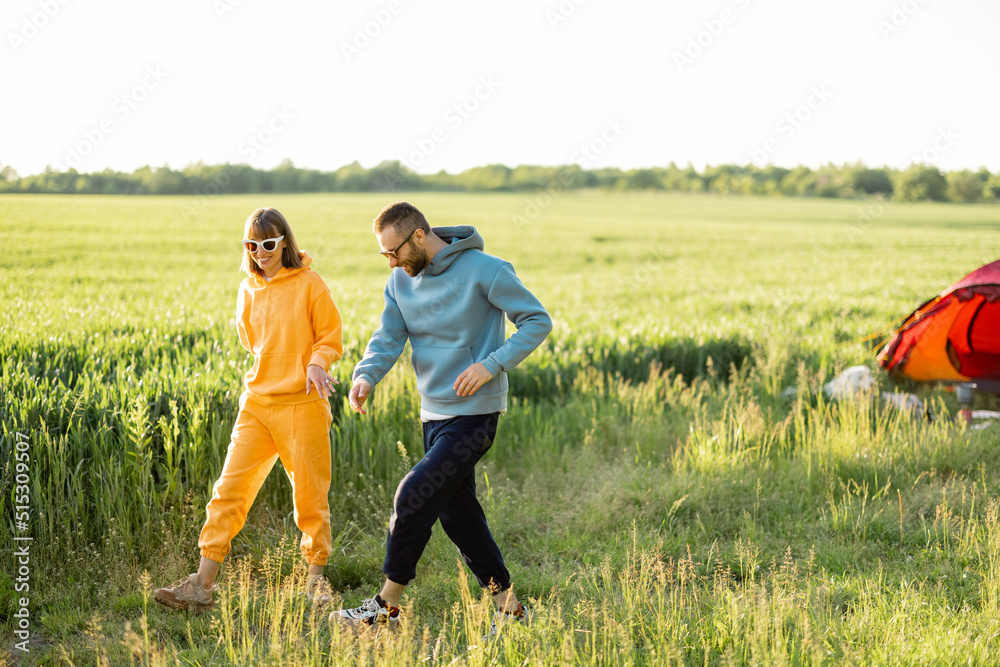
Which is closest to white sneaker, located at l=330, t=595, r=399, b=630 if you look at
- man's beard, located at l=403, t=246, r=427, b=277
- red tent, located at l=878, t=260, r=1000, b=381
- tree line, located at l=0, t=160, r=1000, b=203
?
man's beard, located at l=403, t=246, r=427, b=277

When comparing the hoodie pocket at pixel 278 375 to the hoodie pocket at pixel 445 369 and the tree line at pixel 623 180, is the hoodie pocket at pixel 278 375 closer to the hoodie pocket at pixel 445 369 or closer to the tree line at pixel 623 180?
the hoodie pocket at pixel 445 369

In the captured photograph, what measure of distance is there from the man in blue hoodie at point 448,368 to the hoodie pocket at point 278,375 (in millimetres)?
358

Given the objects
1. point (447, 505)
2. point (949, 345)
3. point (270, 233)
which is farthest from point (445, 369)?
point (949, 345)

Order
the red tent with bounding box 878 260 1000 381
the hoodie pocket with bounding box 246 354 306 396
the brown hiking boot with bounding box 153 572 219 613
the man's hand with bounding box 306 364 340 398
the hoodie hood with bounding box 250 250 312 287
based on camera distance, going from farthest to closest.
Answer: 1. the red tent with bounding box 878 260 1000 381
2. the hoodie hood with bounding box 250 250 312 287
3. the hoodie pocket with bounding box 246 354 306 396
4. the brown hiking boot with bounding box 153 572 219 613
5. the man's hand with bounding box 306 364 340 398

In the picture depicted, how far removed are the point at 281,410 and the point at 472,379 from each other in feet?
3.76

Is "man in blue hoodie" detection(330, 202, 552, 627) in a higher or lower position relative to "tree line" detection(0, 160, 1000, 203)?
lower

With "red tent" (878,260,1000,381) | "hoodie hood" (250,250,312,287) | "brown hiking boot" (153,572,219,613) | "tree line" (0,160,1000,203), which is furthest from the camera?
"tree line" (0,160,1000,203)

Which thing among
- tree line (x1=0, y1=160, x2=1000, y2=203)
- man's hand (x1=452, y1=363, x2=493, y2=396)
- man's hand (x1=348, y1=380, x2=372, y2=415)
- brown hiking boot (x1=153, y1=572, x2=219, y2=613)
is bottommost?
brown hiking boot (x1=153, y1=572, x2=219, y2=613)

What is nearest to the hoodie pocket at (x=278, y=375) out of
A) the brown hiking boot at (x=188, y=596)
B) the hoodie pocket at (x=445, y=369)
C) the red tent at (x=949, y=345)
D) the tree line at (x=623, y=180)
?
the hoodie pocket at (x=445, y=369)

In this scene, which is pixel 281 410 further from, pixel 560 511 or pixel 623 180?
pixel 623 180

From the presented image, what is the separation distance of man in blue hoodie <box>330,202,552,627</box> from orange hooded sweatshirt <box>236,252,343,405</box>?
33 cm

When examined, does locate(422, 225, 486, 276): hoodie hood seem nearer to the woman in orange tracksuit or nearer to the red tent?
the woman in orange tracksuit

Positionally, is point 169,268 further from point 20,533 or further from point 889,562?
point 889,562

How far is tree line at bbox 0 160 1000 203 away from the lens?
67188 mm
